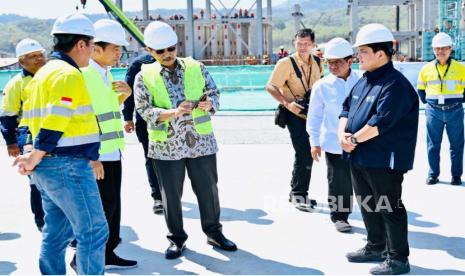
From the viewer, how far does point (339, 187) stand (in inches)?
205

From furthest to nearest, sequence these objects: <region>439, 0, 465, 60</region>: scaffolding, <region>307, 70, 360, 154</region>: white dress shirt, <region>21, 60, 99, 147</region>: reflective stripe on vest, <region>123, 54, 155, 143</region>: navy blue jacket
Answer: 1. <region>439, 0, 465, 60</region>: scaffolding
2. <region>123, 54, 155, 143</region>: navy blue jacket
3. <region>307, 70, 360, 154</region>: white dress shirt
4. <region>21, 60, 99, 147</region>: reflective stripe on vest

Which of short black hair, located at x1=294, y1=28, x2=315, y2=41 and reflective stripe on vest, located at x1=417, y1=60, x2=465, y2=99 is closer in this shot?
short black hair, located at x1=294, y1=28, x2=315, y2=41

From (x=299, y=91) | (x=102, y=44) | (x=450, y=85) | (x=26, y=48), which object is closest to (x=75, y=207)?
(x=102, y=44)

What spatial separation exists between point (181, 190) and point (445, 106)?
3.57 metres

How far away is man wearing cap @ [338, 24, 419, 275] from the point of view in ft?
12.6

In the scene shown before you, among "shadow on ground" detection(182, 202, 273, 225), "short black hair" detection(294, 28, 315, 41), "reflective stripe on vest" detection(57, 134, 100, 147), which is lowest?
"shadow on ground" detection(182, 202, 273, 225)

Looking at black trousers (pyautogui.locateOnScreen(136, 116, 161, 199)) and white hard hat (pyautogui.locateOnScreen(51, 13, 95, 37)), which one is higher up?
white hard hat (pyautogui.locateOnScreen(51, 13, 95, 37))

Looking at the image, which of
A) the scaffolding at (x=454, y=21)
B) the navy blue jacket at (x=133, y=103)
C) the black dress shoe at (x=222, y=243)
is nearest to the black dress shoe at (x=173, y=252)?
the black dress shoe at (x=222, y=243)

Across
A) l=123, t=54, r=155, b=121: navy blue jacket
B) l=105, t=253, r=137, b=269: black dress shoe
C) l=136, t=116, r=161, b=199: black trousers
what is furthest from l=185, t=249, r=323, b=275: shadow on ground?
l=123, t=54, r=155, b=121: navy blue jacket

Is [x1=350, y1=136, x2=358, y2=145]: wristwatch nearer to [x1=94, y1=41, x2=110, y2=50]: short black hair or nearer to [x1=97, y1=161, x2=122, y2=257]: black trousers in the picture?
[x1=97, y1=161, x2=122, y2=257]: black trousers

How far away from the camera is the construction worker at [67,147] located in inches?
119

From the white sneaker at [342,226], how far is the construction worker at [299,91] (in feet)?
1.99

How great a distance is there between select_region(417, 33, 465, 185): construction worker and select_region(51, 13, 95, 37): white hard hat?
452cm

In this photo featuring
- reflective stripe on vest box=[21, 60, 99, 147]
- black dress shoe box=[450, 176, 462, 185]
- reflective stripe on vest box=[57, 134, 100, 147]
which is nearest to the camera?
reflective stripe on vest box=[21, 60, 99, 147]
